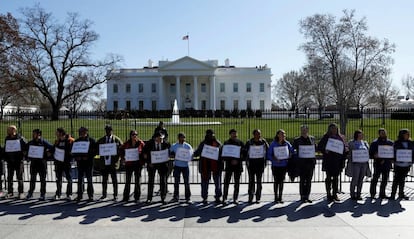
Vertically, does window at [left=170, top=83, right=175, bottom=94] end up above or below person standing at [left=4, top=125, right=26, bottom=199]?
above

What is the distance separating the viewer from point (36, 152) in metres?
8.98

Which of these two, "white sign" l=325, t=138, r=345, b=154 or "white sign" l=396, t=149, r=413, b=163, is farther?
"white sign" l=396, t=149, r=413, b=163

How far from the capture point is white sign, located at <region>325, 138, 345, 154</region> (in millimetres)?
8680

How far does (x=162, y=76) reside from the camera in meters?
Result: 82.1

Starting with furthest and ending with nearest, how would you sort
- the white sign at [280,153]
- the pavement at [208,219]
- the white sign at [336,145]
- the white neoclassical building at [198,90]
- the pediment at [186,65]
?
1. the white neoclassical building at [198,90]
2. the pediment at [186,65]
3. the white sign at [336,145]
4. the white sign at [280,153]
5. the pavement at [208,219]

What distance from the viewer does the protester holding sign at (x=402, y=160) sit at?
8.99 m

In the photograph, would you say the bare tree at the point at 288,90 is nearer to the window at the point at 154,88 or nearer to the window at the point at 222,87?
the window at the point at 222,87

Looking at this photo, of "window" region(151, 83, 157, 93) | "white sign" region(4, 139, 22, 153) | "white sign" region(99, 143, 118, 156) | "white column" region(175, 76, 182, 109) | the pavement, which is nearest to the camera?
the pavement

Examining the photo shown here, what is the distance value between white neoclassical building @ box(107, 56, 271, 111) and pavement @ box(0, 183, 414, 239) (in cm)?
7572

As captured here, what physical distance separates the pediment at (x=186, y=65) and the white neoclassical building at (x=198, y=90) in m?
3.48

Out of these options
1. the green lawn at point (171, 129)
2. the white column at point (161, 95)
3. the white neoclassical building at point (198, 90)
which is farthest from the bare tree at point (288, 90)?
the green lawn at point (171, 129)

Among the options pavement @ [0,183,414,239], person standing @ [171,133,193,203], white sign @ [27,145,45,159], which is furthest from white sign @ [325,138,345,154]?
white sign @ [27,145,45,159]

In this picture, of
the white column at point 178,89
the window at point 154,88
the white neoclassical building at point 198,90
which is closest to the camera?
the white column at point 178,89

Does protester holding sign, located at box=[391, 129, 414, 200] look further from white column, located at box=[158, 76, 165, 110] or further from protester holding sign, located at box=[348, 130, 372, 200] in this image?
white column, located at box=[158, 76, 165, 110]
